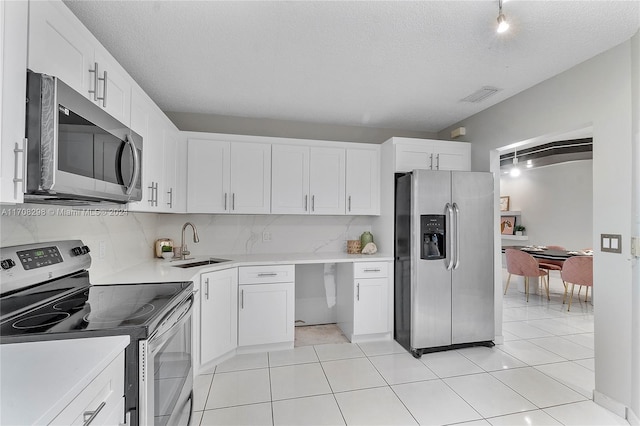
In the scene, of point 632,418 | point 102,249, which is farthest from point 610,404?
point 102,249

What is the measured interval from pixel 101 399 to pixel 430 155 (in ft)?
11.4

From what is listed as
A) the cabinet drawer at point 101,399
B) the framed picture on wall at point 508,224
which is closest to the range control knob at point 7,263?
the cabinet drawer at point 101,399

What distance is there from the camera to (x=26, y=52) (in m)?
1.08

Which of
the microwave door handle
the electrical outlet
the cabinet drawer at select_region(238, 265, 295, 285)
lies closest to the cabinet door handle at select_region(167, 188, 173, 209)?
the electrical outlet

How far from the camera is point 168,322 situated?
1.52 meters

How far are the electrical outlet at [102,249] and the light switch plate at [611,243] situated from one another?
363 cm

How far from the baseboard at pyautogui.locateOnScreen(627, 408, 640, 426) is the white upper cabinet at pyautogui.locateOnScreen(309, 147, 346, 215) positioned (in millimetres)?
2716

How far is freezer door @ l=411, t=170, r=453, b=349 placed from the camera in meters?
2.98

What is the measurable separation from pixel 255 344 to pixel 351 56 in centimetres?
273

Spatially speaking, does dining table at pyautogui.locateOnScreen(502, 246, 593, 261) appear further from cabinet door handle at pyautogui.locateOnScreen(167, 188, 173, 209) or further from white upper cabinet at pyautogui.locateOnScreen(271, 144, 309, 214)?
cabinet door handle at pyautogui.locateOnScreen(167, 188, 173, 209)

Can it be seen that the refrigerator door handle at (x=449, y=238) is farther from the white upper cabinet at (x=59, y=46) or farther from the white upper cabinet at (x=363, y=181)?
the white upper cabinet at (x=59, y=46)

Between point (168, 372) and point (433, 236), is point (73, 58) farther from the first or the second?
point (433, 236)

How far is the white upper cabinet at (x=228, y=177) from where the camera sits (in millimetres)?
3174

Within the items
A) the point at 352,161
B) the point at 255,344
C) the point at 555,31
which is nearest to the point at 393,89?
the point at 352,161
